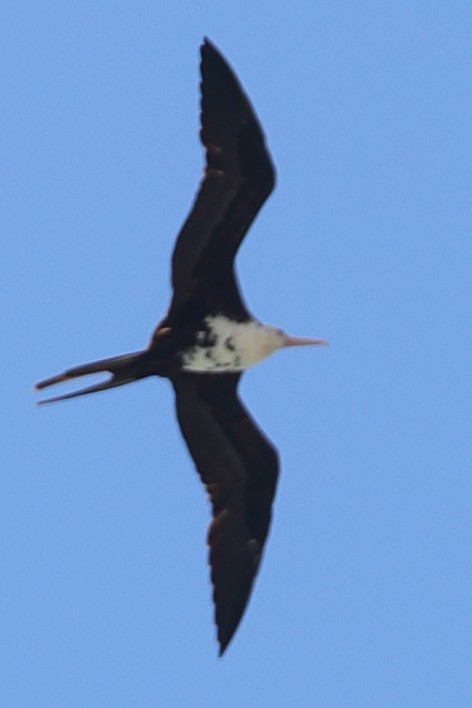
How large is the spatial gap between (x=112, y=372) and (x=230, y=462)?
3.71 ft

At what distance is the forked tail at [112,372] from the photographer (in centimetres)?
1482

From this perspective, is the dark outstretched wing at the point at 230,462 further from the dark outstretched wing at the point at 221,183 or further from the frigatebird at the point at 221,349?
the dark outstretched wing at the point at 221,183

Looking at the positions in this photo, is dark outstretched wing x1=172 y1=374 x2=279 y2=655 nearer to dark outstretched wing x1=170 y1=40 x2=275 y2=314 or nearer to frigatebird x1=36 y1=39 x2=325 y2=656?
frigatebird x1=36 y1=39 x2=325 y2=656

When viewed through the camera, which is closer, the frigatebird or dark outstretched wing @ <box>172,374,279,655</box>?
the frigatebird

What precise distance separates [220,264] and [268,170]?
0.70 meters

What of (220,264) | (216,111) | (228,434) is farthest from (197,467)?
(216,111)

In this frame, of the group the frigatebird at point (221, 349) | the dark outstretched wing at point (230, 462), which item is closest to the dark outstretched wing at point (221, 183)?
the frigatebird at point (221, 349)

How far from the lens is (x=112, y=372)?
15.0 meters

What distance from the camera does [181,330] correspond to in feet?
49.7

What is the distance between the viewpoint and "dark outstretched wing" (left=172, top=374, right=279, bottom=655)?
1556 cm

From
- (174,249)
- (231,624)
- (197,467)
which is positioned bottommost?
(231,624)

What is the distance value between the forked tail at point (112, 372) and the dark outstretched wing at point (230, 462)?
0.56m

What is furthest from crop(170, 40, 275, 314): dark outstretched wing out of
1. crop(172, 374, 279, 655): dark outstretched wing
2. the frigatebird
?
crop(172, 374, 279, 655): dark outstretched wing

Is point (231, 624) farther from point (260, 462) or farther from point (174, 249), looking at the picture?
point (174, 249)
